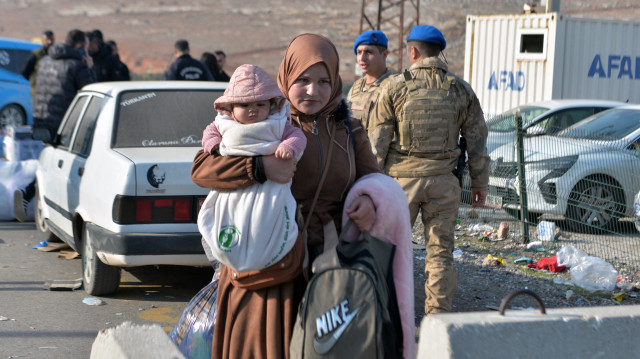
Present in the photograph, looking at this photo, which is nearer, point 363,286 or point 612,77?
point 363,286

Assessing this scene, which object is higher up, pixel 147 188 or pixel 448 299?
pixel 147 188

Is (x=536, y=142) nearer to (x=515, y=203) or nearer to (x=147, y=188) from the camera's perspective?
(x=515, y=203)

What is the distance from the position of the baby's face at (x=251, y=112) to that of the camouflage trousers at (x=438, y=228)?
220cm

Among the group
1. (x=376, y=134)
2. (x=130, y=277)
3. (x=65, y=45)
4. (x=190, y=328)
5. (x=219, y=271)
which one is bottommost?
(x=130, y=277)

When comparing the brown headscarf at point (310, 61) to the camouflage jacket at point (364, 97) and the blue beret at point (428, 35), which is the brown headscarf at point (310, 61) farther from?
the camouflage jacket at point (364, 97)

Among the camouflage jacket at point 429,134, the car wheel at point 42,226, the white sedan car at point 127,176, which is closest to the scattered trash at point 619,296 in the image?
the camouflage jacket at point 429,134

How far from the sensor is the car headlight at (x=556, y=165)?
8.52m

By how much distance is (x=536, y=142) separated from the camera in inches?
339

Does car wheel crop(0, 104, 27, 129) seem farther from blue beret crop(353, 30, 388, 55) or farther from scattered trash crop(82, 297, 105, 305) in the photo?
blue beret crop(353, 30, 388, 55)

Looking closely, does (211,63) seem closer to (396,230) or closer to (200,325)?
(200,325)

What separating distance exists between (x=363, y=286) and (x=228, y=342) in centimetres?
64

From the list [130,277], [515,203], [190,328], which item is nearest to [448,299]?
[190,328]

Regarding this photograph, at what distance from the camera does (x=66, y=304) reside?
5.80 metres

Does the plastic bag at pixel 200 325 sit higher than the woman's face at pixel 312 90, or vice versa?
the woman's face at pixel 312 90
